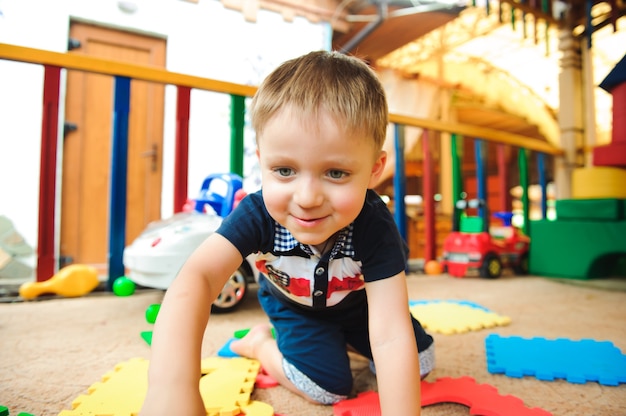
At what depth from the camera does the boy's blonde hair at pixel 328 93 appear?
46 centimetres

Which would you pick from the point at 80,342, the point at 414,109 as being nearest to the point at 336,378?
the point at 80,342

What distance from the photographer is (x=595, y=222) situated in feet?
5.53

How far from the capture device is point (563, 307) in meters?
1.23

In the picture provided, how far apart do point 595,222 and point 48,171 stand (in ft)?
6.98

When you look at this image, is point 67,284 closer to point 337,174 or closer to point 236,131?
point 236,131

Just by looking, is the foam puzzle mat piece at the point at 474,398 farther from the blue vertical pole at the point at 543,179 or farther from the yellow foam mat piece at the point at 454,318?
the blue vertical pole at the point at 543,179

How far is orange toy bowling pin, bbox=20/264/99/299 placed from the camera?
1209mm

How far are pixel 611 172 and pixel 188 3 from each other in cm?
200

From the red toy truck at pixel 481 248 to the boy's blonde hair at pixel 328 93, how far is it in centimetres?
155

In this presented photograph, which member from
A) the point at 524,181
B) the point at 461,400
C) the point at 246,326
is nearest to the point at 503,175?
the point at 524,181

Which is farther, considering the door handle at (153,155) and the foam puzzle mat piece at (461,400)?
the door handle at (153,155)

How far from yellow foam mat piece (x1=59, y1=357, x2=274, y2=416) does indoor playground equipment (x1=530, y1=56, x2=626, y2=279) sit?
1.65 m

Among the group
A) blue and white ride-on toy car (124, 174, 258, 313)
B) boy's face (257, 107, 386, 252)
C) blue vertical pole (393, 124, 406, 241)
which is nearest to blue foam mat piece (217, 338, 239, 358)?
blue and white ride-on toy car (124, 174, 258, 313)

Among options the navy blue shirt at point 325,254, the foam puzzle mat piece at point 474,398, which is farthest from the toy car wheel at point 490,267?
the navy blue shirt at point 325,254
